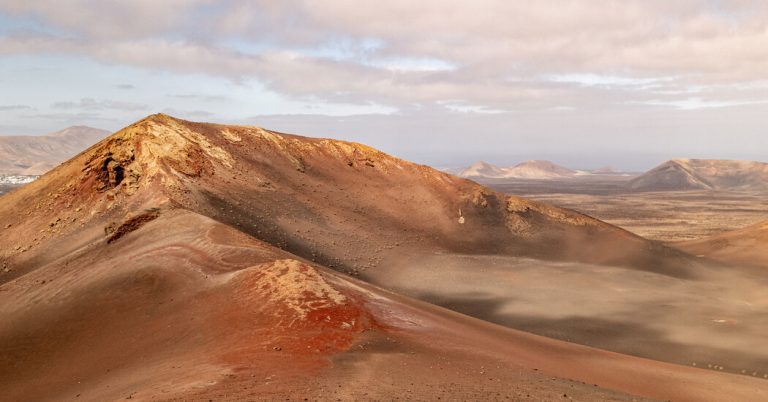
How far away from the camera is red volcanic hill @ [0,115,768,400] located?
1157 centimetres

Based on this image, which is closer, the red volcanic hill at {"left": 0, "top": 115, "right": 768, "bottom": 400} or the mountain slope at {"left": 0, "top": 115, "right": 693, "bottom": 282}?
the red volcanic hill at {"left": 0, "top": 115, "right": 768, "bottom": 400}

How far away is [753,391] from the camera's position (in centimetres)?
1561

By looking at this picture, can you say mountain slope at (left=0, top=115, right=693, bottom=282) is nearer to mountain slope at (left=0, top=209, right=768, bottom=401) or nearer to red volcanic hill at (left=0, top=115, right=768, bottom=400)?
red volcanic hill at (left=0, top=115, right=768, bottom=400)

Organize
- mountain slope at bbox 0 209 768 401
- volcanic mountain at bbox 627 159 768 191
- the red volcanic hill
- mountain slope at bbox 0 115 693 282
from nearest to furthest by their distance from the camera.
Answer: mountain slope at bbox 0 209 768 401
the red volcanic hill
mountain slope at bbox 0 115 693 282
volcanic mountain at bbox 627 159 768 191

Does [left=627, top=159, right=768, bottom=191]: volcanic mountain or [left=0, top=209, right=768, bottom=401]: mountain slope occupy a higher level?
[left=627, top=159, right=768, bottom=191]: volcanic mountain

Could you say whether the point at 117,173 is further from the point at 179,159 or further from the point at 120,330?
the point at 120,330

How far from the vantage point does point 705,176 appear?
16562 cm

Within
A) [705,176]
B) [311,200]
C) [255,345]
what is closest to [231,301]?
[255,345]

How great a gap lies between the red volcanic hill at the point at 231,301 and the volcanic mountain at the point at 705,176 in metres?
133

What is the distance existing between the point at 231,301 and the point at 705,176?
183m

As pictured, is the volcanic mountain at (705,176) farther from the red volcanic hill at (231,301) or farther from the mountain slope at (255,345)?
the mountain slope at (255,345)

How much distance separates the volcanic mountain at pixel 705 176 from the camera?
154875 mm

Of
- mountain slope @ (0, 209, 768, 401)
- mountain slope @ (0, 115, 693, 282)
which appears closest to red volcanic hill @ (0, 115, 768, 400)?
mountain slope @ (0, 209, 768, 401)

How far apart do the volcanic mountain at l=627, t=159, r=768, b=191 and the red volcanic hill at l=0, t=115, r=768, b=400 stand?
5236 inches
